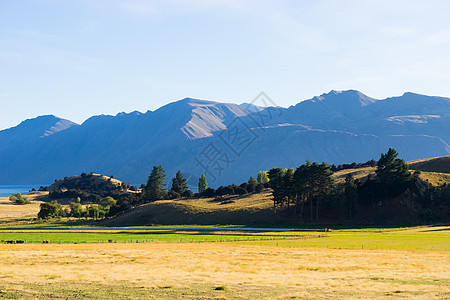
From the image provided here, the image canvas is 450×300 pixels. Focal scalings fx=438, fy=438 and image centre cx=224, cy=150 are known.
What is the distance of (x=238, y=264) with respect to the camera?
45.4 meters

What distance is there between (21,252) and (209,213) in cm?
7874

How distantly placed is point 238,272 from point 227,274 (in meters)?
1.50

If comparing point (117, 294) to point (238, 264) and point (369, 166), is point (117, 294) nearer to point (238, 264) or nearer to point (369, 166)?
point (238, 264)

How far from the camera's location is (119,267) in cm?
4262

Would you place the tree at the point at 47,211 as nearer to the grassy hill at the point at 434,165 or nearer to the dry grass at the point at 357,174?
the dry grass at the point at 357,174

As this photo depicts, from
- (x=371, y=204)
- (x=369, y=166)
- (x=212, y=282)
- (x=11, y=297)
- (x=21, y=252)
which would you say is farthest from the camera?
(x=369, y=166)

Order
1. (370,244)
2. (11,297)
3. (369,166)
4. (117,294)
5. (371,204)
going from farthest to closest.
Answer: (369,166)
(371,204)
(370,244)
(117,294)
(11,297)

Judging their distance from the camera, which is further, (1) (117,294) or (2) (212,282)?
(2) (212,282)

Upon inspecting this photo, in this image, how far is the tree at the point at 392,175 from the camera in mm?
125625

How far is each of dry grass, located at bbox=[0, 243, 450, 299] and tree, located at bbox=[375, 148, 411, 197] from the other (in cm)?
7593

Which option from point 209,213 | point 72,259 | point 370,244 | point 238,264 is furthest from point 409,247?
point 209,213

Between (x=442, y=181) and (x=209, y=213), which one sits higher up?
(x=442, y=181)

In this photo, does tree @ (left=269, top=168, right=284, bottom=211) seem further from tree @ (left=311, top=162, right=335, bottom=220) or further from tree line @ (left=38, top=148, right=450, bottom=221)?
tree @ (left=311, top=162, right=335, bottom=220)

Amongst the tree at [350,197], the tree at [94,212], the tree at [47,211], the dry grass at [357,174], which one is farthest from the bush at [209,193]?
the tree at [350,197]
